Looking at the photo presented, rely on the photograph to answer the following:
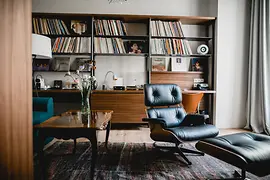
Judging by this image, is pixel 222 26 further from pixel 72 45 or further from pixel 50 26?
pixel 50 26

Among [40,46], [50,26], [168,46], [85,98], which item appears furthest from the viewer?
[168,46]

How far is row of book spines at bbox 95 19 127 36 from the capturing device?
3.91m

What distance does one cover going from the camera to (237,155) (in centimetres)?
152

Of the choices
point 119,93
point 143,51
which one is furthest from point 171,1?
point 119,93

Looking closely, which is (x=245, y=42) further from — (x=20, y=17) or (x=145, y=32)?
(x=20, y=17)

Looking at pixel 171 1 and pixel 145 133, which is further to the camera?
pixel 171 1

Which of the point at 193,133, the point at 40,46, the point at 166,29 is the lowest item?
the point at 193,133

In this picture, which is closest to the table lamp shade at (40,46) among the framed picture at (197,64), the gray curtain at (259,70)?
the framed picture at (197,64)

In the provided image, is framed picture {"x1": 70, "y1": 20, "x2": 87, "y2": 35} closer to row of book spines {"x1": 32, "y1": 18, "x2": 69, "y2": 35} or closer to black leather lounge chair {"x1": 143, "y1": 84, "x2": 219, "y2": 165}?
row of book spines {"x1": 32, "y1": 18, "x2": 69, "y2": 35}

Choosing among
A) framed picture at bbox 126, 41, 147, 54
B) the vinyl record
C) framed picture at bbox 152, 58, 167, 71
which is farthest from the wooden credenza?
the vinyl record

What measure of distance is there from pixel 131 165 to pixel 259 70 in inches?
112

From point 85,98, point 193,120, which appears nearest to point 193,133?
point 193,120

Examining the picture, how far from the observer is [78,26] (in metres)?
3.95

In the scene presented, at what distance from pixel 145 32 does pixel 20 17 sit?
13.0 feet
